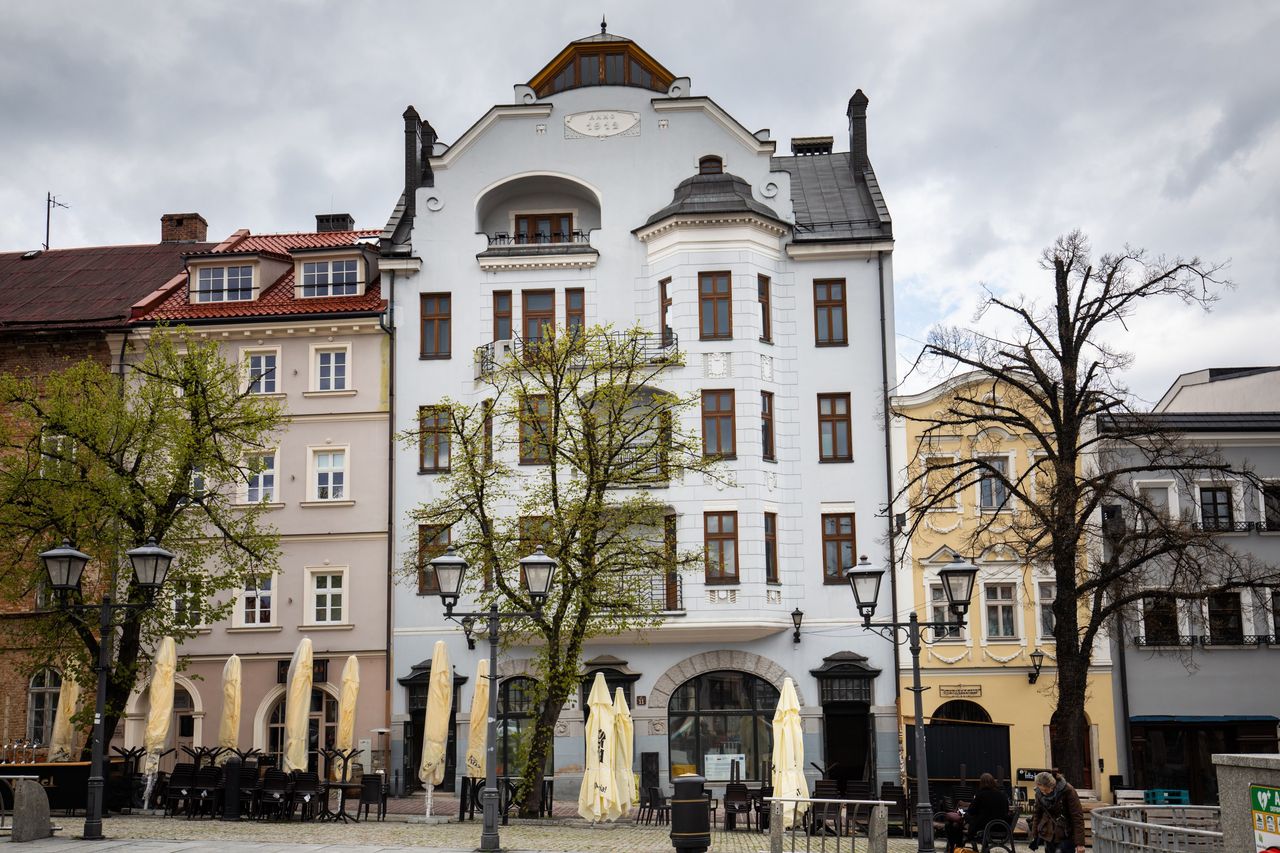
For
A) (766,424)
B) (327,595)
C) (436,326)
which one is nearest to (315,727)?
(327,595)

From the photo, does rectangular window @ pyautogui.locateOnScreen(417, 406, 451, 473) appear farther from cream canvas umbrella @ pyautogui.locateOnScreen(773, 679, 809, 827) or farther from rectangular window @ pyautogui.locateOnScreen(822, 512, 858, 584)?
cream canvas umbrella @ pyautogui.locateOnScreen(773, 679, 809, 827)

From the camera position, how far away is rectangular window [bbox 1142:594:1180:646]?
3744cm

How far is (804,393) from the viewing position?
37.9 m

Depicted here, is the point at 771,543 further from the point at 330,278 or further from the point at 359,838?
the point at 359,838

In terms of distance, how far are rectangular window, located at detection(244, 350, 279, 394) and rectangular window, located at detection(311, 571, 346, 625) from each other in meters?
5.21

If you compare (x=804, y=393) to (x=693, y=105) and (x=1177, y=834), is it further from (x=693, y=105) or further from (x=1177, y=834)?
(x=1177, y=834)

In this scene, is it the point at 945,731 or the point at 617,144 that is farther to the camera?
the point at 617,144

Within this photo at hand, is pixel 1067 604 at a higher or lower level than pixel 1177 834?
higher

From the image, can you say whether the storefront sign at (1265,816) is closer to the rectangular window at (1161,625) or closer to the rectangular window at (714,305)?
the rectangular window at (1161,625)

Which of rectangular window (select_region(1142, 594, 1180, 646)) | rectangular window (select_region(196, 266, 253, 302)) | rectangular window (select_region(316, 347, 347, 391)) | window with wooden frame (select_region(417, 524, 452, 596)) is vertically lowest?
rectangular window (select_region(1142, 594, 1180, 646))

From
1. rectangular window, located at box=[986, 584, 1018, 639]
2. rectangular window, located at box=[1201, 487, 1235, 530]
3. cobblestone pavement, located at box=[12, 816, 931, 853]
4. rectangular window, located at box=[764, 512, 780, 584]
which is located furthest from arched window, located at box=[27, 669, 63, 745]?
rectangular window, located at box=[1201, 487, 1235, 530]

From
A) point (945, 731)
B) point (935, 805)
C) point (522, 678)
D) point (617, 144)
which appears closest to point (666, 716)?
point (522, 678)

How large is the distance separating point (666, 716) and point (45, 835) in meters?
17.0

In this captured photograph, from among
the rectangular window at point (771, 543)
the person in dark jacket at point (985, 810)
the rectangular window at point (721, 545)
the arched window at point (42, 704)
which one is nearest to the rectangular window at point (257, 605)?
the arched window at point (42, 704)
